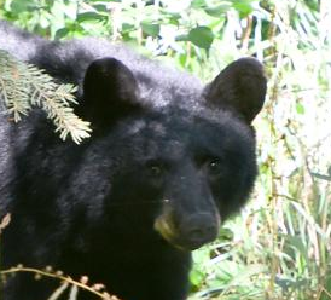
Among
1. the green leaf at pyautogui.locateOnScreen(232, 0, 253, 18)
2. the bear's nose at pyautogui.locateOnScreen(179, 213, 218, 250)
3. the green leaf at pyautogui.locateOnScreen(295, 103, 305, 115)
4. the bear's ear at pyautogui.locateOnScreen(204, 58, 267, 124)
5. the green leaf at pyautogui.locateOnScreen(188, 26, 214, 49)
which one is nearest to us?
the bear's nose at pyautogui.locateOnScreen(179, 213, 218, 250)

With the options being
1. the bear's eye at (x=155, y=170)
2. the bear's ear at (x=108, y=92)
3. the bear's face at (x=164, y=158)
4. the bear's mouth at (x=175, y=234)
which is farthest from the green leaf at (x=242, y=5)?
the bear's mouth at (x=175, y=234)

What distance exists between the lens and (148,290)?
4145mm

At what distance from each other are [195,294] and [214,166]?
1.58m

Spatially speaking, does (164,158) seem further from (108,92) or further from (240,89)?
(240,89)

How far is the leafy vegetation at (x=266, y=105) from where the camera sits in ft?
15.9

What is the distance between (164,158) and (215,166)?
231 mm

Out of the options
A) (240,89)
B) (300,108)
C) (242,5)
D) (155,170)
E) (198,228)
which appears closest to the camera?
(198,228)

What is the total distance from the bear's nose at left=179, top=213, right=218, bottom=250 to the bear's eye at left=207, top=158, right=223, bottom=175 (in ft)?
0.95

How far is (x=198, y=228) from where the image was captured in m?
3.53

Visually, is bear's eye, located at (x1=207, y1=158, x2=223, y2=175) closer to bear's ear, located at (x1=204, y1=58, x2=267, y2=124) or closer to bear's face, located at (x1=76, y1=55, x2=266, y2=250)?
bear's face, located at (x1=76, y1=55, x2=266, y2=250)

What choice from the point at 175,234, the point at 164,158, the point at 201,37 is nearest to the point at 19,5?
the point at 201,37

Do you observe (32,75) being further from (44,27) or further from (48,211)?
(44,27)

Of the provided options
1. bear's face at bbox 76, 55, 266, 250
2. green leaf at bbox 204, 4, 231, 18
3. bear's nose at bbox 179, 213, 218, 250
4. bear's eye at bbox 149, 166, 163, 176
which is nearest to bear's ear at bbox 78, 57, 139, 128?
bear's face at bbox 76, 55, 266, 250

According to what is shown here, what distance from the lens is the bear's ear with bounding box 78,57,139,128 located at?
12.4ft
